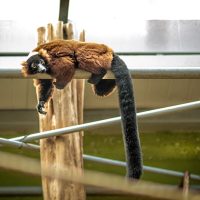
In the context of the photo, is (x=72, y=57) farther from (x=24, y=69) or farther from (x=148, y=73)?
(x=148, y=73)

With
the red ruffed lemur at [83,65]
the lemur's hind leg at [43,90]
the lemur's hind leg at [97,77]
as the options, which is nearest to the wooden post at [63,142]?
the lemur's hind leg at [43,90]

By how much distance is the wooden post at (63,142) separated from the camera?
8.24 feet

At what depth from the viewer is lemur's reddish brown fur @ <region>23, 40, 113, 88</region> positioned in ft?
6.54

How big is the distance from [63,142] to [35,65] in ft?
2.22

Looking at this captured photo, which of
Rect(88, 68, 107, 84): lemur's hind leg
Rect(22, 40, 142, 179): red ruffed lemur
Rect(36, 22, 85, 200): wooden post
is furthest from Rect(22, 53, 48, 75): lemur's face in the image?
Rect(36, 22, 85, 200): wooden post

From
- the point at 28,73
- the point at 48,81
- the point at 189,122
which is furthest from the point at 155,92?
the point at 28,73

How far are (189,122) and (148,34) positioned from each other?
1.22 meters

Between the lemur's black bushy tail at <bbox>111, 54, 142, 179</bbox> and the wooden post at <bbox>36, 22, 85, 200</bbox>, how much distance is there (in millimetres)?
651

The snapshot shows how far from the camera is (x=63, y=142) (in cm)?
259

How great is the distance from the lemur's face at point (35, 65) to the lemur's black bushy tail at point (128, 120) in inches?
10.3

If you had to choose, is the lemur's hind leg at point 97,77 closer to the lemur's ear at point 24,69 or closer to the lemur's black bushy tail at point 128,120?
the lemur's black bushy tail at point 128,120

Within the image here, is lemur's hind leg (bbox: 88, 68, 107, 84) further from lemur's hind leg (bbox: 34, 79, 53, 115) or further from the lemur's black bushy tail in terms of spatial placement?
lemur's hind leg (bbox: 34, 79, 53, 115)

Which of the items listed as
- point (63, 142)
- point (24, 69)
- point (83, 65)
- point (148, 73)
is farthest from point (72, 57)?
point (63, 142)

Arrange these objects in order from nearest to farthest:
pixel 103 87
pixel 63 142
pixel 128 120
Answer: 1. pixel 128 120
2. pixel 103 87
3. pixel 63 142
